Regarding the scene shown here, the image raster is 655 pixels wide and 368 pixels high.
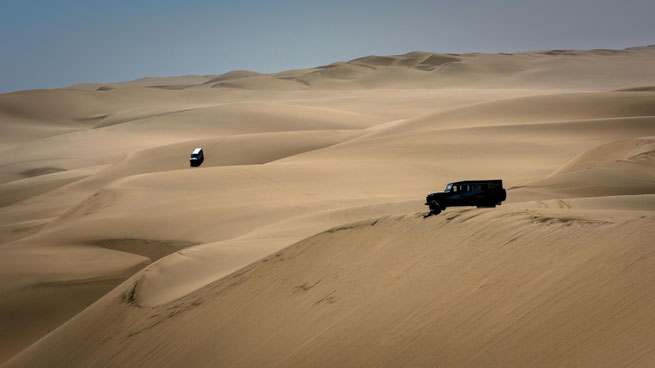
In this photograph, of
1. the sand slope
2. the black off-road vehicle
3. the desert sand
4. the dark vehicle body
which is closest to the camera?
the sand slope

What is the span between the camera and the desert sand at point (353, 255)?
5883mm

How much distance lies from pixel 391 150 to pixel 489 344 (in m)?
23.3

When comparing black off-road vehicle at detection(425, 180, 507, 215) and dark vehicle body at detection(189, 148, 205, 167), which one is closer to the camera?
black off-road vehicle at detection(425, 180, 507, 215)

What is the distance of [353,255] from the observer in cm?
891

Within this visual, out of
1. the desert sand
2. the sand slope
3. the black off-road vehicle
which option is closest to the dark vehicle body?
the desert sand

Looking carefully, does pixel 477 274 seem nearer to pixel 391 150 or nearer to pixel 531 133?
pixel 391 150

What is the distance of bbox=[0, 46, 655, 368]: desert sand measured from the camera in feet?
19.3

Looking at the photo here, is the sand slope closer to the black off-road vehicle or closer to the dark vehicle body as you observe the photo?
the black off-road vehicle

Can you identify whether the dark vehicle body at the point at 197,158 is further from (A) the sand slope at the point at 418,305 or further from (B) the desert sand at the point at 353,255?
(A) the sand slope at the point at 418,305

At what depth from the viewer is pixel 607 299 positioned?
17.9ft

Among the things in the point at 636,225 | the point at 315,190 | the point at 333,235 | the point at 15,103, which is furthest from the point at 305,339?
the point at 15,103

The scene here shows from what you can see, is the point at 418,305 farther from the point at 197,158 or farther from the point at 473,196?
the point at 197,158

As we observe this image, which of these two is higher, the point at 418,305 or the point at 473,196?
the point at 473,196

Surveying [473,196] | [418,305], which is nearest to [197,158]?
[473,196]
